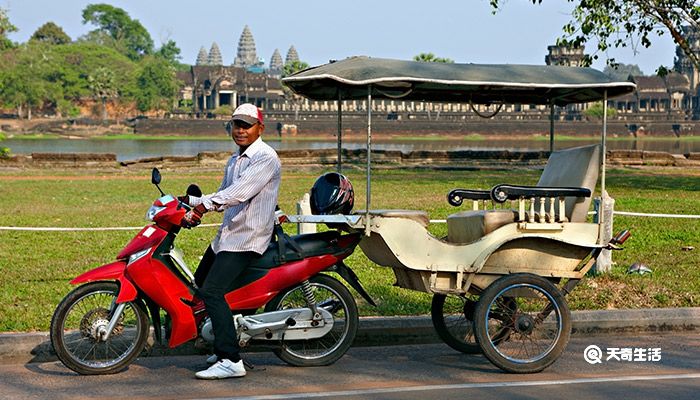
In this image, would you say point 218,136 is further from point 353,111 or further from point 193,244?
point 193,244

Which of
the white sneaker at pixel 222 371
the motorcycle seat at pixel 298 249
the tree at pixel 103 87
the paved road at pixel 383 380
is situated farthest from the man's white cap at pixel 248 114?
the tree at pixel 103 87

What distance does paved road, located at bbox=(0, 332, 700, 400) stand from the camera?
19.2ft

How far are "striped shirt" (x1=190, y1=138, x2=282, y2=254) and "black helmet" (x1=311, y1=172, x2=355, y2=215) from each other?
32cm

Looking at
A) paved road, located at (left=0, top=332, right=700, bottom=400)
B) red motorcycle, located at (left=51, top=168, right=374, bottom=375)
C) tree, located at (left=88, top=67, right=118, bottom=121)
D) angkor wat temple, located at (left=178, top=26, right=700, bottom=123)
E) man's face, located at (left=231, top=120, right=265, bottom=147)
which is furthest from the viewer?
tree, located at (left=88, top=67, right=118, bottom=121)

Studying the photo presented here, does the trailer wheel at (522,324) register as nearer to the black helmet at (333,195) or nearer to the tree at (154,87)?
the black helmet at (333,195)

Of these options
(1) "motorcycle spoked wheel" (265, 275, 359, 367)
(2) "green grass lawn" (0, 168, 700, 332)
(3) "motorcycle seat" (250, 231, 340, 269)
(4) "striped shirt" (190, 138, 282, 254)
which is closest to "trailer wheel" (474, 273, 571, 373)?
(1) "motorcycle spoked wheel" (265, 275, 359, 367)

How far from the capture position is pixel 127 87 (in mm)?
130500

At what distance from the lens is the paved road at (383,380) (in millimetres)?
5848

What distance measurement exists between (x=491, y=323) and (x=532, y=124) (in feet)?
348

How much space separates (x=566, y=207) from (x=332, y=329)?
1863 mm

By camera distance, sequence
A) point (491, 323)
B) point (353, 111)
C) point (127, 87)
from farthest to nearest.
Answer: point (127, 87) → point (353, 111) → point (491, 323)

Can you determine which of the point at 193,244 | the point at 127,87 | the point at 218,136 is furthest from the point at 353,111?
the point at 193,244

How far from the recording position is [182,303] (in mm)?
6250

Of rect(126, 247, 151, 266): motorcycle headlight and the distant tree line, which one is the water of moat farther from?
rect(126, 247, 151, 266): motorcycle headlight
